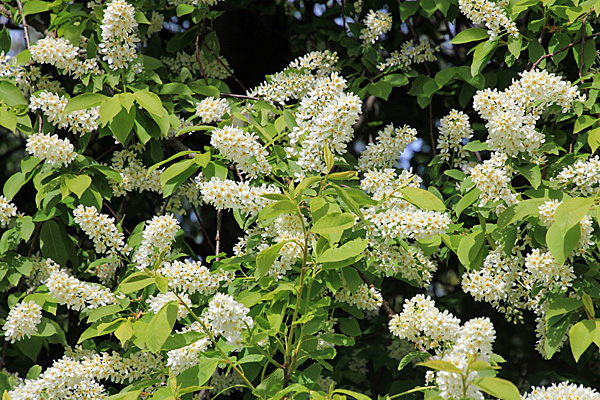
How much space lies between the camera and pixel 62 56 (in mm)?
2846

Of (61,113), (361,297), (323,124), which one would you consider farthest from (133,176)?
(361,297)

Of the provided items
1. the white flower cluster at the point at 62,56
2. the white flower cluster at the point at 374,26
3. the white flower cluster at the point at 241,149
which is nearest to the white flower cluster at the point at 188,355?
the white flower cluster at the point at 241,149

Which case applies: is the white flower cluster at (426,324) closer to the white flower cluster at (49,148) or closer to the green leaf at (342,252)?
the green leaf at (342,252)

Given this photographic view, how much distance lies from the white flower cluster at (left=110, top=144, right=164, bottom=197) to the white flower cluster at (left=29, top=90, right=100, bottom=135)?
30 centimetres

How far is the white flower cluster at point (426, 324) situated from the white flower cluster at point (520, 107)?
2.26ft

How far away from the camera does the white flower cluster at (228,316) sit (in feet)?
6.05

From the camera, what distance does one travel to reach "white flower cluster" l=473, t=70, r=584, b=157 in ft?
7.43

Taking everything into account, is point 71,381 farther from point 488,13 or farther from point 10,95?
point 488,13

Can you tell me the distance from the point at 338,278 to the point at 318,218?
40cm

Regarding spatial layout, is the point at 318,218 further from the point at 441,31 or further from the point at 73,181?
the point at 441,31

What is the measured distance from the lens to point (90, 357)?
279 cm

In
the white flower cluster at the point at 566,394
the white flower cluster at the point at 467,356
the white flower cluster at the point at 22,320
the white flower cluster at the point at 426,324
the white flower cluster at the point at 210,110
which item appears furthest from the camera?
the white flower cluster at the point at 210,110

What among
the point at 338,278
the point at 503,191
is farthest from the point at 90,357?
the point at 503,191

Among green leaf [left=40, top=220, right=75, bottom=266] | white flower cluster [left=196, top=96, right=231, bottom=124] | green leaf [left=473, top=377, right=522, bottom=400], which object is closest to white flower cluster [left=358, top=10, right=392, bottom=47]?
white flower cluster [left=196, top=96, right=231, bottom=124]
